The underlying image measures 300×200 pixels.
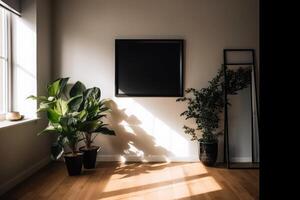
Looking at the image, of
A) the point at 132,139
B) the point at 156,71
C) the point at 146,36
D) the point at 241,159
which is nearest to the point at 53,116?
the point at 132,139

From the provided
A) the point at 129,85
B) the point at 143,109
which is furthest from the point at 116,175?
the point at 129,85

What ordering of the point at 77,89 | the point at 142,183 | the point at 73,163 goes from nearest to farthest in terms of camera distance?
the point at 142,183 < the point at 73,163 < the point at 77,89

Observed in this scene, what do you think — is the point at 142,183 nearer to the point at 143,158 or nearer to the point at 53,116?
the point at 143,158

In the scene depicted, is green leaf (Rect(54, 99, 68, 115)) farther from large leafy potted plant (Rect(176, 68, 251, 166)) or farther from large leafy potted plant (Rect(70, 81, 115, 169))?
large leafy potted plant (Rect(176, 68, 251, 166))

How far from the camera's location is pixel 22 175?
317 cm

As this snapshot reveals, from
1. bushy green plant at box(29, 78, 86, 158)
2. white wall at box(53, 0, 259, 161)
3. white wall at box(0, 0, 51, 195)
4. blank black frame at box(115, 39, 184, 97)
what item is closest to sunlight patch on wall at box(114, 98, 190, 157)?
white wall at box(53, 0, 259, 161)

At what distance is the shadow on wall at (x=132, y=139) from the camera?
4047 mm

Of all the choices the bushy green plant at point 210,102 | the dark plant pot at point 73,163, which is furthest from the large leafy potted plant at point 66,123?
the bushy green plant at point 210,102

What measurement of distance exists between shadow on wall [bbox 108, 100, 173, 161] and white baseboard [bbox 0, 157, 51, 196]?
3.35 feet

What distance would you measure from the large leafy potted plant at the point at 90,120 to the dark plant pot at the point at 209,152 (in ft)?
4.24

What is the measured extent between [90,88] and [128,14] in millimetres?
1247

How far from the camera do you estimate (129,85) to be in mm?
4027

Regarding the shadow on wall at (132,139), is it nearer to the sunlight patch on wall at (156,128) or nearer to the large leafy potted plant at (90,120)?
the sunlight patch on wall at (156,128)

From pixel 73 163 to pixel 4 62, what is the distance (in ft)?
5.05
